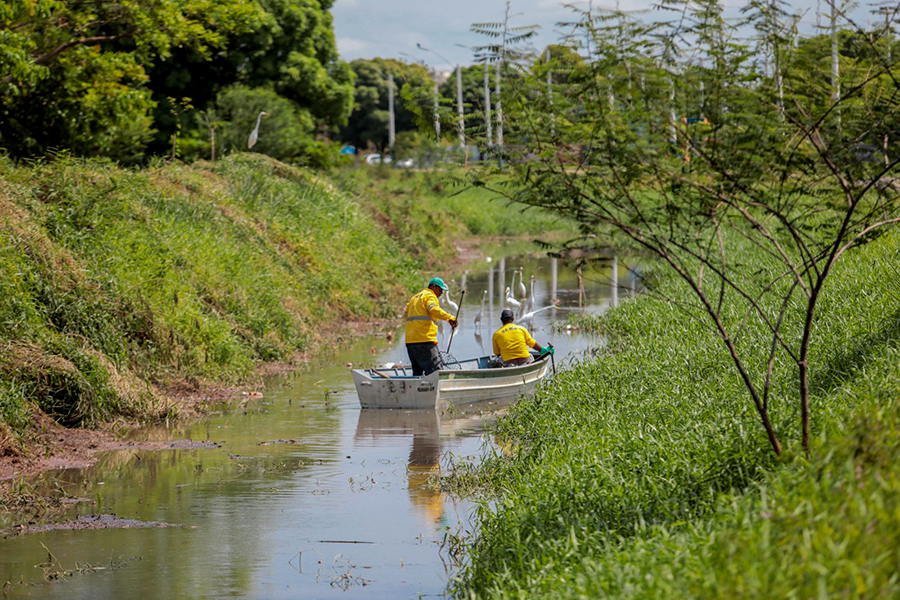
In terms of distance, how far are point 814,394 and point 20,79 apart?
537 inches

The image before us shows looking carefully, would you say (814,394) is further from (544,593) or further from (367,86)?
(367,86)

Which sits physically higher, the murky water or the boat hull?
the boat hull

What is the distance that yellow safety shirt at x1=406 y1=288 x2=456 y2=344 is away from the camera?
A: 15.0 metres

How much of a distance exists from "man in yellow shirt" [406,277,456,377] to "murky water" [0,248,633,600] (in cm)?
91

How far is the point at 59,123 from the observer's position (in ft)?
67.7

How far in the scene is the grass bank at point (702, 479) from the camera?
184 inches

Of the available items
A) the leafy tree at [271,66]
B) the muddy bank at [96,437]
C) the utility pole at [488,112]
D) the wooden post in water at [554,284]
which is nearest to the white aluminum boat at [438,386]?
the muddy bank at [96,437]

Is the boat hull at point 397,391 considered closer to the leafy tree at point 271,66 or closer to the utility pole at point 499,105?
the utility pole at point 499,105

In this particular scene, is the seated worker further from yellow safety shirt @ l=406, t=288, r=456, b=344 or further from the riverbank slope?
the riverbank slope

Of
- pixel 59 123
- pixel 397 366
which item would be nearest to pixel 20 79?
pixel 59 123

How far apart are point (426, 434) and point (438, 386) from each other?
3.61 ft

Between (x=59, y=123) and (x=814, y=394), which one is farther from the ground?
(x=59, y=123)

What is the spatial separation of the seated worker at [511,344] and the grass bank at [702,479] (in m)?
1.94

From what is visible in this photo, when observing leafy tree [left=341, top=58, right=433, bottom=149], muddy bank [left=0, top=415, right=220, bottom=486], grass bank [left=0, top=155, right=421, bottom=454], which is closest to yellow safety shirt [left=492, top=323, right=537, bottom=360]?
grass bank [left=0, top=155, right=421, bottom=454]
